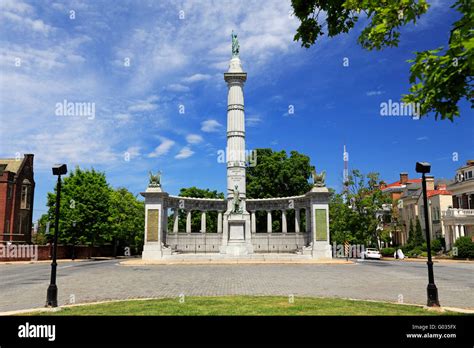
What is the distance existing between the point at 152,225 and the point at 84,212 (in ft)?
40.0

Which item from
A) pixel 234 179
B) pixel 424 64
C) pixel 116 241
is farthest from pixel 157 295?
pixel 116 241

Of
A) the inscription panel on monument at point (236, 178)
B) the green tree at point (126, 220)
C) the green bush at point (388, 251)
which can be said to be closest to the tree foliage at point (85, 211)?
the green tree at point (126, 220)

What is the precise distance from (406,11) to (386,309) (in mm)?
7840

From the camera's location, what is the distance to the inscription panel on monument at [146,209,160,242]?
4128cm

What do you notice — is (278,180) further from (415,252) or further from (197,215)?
(415,252)

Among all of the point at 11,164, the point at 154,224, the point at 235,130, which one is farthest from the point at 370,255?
the point at 11,164

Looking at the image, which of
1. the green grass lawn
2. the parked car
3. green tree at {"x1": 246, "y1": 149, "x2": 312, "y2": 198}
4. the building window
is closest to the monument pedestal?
the parked car

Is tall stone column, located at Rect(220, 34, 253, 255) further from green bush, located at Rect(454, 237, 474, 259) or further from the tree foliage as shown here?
green bush, located at Rect(454, 237, 474, 259)

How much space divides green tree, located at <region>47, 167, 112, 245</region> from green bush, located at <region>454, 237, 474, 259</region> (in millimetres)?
42857

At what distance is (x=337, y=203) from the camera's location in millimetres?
56219

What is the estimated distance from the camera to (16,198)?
52.0m
